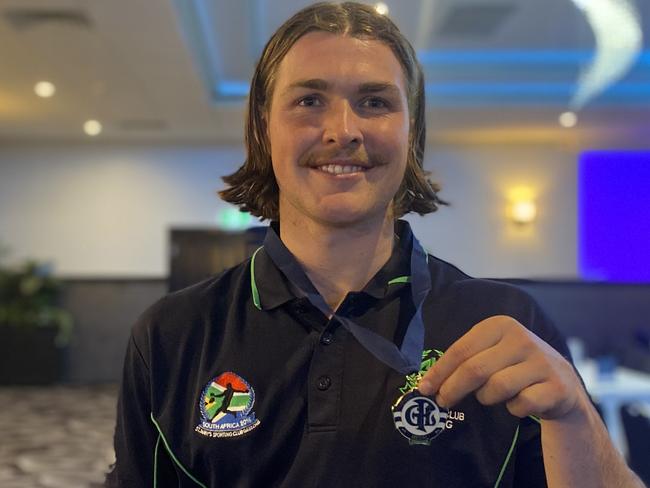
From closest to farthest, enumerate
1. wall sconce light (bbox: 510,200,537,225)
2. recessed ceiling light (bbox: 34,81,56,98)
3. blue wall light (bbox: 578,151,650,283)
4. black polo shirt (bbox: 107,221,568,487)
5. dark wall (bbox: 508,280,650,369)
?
1. black polo shirt (bbox: 107,221,568,487)
2. recessed ceiling light (bbox: 34,81,56,98)
3. blue wall light (bbox: 578,151,650,283)
4. dark wall (bbox: 508,280,650,369)
5. wall sconce light (bbox: 510,200,537,225)

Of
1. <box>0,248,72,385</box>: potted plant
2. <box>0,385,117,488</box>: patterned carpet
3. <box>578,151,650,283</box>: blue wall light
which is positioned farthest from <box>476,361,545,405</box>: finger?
<box>0,248,72,385</box>: potted plant

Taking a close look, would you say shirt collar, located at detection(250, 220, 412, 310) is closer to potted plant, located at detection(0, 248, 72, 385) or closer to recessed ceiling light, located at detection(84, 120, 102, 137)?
recessed ceiling light, located at detection(84, 120, 102, 137)

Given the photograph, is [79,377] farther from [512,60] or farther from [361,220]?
[361,220]

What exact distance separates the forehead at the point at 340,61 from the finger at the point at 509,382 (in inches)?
16.3

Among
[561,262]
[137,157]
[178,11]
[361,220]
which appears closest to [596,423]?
[361,220]

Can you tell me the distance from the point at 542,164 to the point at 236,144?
3.15 m

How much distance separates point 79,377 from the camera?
7.41 m

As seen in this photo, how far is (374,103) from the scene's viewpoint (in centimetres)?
90

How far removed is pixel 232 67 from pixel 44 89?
1458mm

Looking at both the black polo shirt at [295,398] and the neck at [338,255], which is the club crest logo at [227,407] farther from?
the neck at [338,255]

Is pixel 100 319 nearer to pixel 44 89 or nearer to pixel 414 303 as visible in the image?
pixel 44 89

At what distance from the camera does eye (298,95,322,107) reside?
0.91 m

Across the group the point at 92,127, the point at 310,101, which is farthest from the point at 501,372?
the point at 92,127

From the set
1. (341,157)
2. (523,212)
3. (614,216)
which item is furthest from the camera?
(523,212)
